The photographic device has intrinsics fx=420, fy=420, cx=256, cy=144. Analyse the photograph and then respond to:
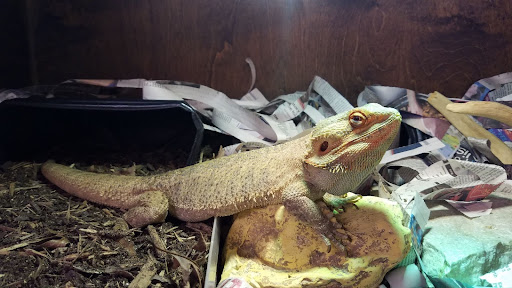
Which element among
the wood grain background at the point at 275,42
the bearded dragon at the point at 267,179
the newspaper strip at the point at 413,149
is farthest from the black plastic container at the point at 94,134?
the newspaper strip at the point at 413,149

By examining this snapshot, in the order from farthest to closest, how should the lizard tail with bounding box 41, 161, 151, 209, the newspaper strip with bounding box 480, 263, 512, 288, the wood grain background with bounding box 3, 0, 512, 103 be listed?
the wood grain background with bounding box 3, 0, 512, 103
the lizard tail with bounding box 41, 161, 151, 209
the newspaper strip with bounding box 480, 263, 512, 288

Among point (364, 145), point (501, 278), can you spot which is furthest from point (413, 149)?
point (501, 278)

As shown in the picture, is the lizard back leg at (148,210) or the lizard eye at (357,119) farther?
the lizard back leg at (148,210)

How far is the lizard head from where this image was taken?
5.68 feet

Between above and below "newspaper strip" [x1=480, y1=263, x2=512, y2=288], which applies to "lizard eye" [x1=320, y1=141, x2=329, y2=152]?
above

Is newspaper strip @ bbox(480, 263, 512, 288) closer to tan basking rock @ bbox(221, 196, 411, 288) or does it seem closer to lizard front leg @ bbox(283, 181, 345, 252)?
tan basking rock @ bbox(221, 196, 411, 288)

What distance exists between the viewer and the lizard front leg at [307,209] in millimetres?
1769

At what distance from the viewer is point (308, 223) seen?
1804 mm

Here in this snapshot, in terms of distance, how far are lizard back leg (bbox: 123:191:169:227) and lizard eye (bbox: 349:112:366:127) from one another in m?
1.01

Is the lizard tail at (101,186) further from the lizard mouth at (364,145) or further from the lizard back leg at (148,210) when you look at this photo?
the lizard mouth at (364,145)

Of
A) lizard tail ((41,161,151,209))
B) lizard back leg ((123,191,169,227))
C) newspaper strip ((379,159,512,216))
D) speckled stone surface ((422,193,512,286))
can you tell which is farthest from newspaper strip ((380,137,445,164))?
lizard tail ((41,161,151,209))

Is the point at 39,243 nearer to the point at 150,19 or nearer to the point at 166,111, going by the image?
the point at 166,111

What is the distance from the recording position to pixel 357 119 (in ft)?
5.70

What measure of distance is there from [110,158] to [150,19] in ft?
3.39
